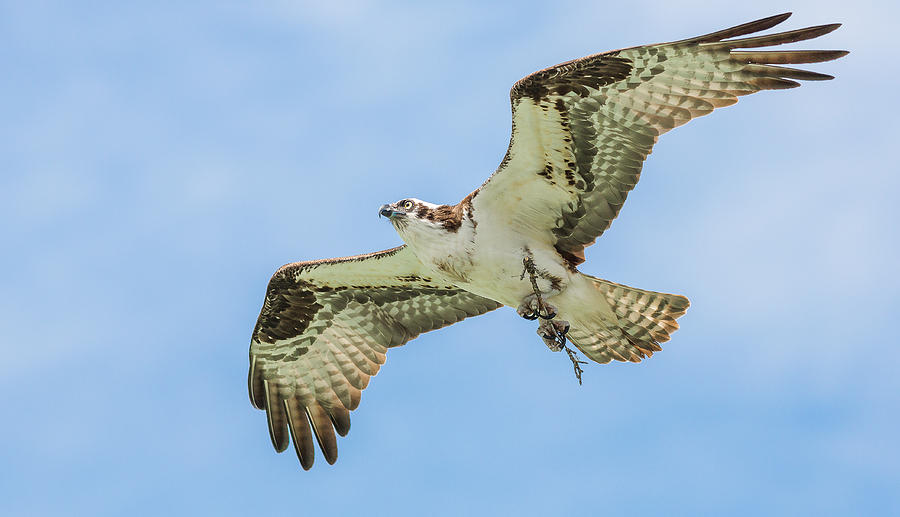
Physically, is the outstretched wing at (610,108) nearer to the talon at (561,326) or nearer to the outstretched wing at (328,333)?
the talon at (561,326)

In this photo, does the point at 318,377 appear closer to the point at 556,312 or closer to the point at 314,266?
the point at 314,266

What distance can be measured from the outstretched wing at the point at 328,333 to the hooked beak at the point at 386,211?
4.69 feet

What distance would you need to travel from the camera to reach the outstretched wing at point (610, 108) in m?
10.5

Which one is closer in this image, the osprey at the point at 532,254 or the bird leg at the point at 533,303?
the osprey at the point at 532,254

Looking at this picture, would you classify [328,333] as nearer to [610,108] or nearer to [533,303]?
[533,303]

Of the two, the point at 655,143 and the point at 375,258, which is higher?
the point at 375,258

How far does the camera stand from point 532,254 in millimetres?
11469

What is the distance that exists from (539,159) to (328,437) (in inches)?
164

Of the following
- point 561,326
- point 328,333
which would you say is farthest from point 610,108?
point 328,333

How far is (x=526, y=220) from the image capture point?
11.5 m

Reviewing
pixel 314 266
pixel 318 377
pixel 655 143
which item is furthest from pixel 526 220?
pixel 318 377

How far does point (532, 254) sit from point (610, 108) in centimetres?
168

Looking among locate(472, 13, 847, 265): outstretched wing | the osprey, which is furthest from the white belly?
locate(472, 13, 847, 265): outstretched wing

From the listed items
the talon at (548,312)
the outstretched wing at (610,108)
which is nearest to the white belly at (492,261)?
the talon at (548,312)
